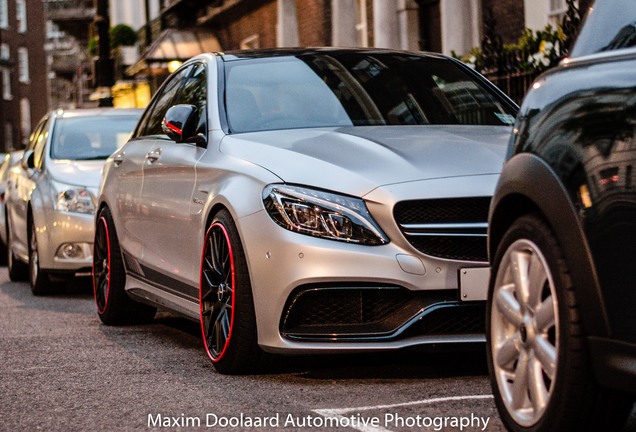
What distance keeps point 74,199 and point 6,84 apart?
8624 centimetres

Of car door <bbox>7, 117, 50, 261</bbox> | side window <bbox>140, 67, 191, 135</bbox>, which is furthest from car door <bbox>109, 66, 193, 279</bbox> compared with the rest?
car door <bbox>7, 117, 50, 261</bbox>

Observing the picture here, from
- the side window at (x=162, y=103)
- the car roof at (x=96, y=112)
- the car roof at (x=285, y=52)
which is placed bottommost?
the car roof at (x=96, y=112)

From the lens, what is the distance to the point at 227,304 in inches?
266

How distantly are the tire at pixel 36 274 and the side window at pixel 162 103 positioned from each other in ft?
11.0

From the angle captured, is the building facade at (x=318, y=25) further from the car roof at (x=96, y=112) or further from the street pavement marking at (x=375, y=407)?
the street pavement marking at (x=375, y=407)

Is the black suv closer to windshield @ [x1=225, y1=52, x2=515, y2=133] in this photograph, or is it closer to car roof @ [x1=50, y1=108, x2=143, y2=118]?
windshield @ [x1=225, y1=52, x2=515, y2=133]

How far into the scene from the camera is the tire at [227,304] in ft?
21.3

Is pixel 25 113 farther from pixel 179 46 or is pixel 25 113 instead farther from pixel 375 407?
pixel 375 407

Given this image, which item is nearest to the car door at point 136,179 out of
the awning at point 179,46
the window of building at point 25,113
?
the awning at point 179,46

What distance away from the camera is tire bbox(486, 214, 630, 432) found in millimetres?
4227

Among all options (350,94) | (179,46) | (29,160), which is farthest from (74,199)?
(179,46)

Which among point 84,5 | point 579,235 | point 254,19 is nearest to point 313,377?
point 579,235

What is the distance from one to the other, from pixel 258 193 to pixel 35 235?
652 cm

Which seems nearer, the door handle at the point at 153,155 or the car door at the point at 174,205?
the car door at the point at 174,205
